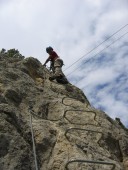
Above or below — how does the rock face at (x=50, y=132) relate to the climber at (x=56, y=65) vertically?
below

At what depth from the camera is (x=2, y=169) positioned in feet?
22.3

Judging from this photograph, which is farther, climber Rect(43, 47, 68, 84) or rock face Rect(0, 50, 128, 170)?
climber Rect(43, 47, 68, 84)

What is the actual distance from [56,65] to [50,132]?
713cm

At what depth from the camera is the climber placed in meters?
14.9

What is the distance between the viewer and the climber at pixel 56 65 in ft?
48.7

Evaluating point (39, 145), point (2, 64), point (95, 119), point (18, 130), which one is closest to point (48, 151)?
point (39, 145)

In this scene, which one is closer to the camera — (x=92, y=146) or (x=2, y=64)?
(x=92, y=146)

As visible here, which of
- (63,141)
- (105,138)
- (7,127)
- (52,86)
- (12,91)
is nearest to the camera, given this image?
(7,127)

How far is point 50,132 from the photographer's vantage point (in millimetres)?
8852

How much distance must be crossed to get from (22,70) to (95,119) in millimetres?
4068

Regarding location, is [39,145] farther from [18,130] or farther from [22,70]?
[22,70]

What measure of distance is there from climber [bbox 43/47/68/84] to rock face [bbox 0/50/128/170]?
1.08 metres

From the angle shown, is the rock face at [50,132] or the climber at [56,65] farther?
the climber at [56,65]

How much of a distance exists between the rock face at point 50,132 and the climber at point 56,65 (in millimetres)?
1076
